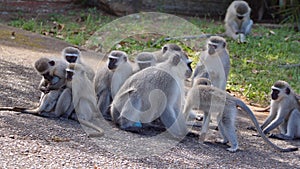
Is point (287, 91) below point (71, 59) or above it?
below

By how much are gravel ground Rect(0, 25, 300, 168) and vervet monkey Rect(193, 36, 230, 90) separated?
1.04 m

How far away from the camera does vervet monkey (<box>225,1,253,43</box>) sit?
14.1m

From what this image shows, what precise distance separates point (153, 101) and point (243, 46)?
6565 millimetres

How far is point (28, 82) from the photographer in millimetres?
8641

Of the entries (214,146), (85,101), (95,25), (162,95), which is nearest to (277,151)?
(214,146)

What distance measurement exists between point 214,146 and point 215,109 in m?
0.41

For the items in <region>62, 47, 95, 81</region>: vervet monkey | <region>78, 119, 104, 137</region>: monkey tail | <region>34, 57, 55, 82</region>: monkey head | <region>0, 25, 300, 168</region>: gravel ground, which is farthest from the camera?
<region>62, 47, 95, 81</region>: vervet monkey

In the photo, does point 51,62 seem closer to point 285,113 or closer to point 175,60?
point 175,60

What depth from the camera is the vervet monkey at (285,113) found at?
7.45 metres

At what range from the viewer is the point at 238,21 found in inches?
565

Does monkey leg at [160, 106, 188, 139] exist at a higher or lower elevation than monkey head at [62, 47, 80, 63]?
lower

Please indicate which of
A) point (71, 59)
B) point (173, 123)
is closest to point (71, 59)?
point (71, 59)

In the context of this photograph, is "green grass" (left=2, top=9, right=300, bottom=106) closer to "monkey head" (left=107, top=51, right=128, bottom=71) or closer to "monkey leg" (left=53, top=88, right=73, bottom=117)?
"monkey head" (left=107, top=51, right=128, bottom=71)

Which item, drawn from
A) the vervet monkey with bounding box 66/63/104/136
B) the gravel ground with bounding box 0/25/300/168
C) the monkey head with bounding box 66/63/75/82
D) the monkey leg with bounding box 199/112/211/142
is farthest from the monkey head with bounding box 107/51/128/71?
the monkey leg with bounding box 199/112/211/142
